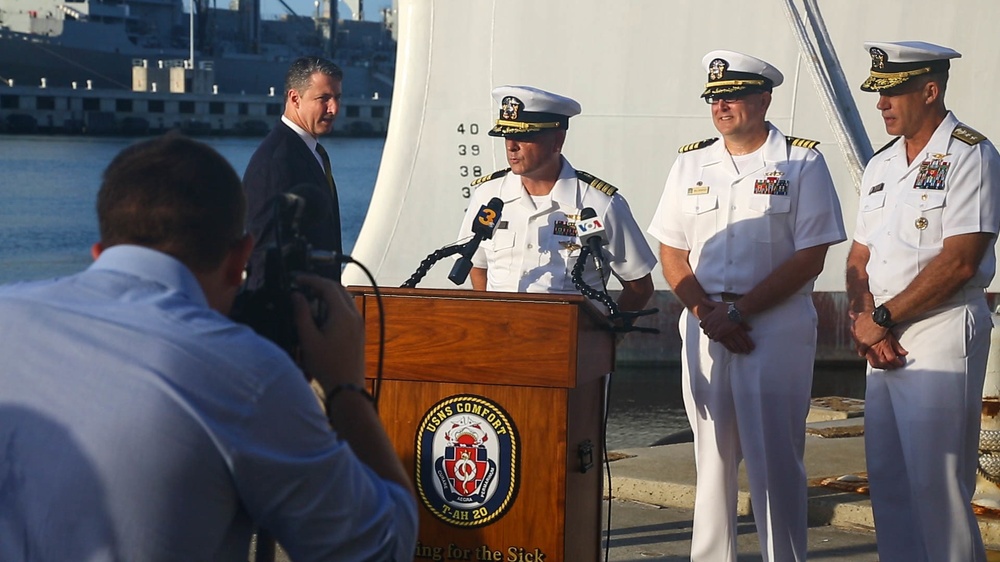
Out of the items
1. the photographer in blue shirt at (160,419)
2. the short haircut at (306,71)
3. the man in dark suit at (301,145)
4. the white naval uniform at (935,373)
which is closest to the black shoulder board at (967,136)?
the white naval uniform at (935,373)

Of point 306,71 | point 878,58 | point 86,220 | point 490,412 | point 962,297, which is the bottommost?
point 86,220

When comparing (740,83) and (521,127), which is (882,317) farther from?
(521,127)

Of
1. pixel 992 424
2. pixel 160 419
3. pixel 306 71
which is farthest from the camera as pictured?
pixel 992 424

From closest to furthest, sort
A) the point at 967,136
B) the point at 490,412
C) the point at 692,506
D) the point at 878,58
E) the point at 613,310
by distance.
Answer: the point at 490,412
the point at 613,310
the point at 967,136
the point at 878,58
the point at 692,506

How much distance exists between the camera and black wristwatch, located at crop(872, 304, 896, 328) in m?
4.01

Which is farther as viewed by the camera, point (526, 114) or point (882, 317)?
point (526, 114)

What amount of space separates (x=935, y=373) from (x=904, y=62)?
92 cm

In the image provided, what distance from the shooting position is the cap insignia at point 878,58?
13.4ft

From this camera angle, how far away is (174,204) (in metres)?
1.70

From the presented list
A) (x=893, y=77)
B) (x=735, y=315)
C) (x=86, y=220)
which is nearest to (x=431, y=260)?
(x=735, y=315)

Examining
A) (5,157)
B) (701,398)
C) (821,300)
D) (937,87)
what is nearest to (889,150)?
(937,87)

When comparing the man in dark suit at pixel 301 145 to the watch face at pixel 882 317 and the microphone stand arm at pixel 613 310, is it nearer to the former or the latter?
the microphone stand arm at pixel 613 310

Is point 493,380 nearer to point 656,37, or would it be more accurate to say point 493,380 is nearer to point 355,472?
point 355,472

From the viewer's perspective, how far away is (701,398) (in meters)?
4.32
